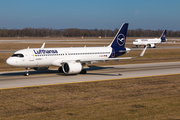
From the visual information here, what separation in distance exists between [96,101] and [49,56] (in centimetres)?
1614

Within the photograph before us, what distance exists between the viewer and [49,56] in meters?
35.7

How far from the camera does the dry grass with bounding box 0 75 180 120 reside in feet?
57.4

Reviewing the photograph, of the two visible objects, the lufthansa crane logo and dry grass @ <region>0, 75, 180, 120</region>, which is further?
the lufthansa crane logo

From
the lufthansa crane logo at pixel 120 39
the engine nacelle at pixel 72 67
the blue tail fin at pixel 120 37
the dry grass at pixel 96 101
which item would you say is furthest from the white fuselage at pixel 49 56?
the dry grass at pixel 96 101

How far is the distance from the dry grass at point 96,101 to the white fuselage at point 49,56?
25.8 ft

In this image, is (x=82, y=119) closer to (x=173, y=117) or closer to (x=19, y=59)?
(x=173, y=117)

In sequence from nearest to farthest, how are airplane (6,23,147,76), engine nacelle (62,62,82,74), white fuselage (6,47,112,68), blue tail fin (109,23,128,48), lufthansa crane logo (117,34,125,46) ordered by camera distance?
white fuselage (6,47,112,68) → airplane (6,23,147,76) → engine nacelle (62,62,82,74) → blue tail fin (109,23,128,48) → lufthansa crane logo (117,34,125,46)

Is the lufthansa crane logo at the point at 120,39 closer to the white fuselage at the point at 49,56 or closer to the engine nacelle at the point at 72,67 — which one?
the white fuselage at the point at 49,56

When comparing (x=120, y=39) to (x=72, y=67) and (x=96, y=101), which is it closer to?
(x=72, y=67)

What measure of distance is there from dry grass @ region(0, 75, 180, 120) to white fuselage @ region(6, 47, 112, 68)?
7877mm

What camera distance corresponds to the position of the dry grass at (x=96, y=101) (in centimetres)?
1748

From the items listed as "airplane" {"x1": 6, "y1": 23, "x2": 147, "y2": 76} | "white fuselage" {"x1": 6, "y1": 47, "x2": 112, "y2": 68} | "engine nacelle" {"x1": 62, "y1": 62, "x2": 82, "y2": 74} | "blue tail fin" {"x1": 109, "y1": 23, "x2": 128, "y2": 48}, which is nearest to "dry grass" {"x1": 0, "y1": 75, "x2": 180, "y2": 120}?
"engine nacelle" {"x1": 62, "y1": 62, "x2": 82, "y2": 74}

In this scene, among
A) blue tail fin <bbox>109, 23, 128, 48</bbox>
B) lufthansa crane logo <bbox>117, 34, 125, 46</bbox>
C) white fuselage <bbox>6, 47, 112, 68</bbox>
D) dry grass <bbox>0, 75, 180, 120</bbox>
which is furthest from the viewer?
lufthansa crane logo <bbox>117, 34, 125, 46</bbox>

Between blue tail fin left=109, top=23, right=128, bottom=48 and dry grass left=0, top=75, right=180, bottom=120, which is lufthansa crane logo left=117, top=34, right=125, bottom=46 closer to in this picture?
blue tail fin left=109, top=23, right=128, bottom=48
